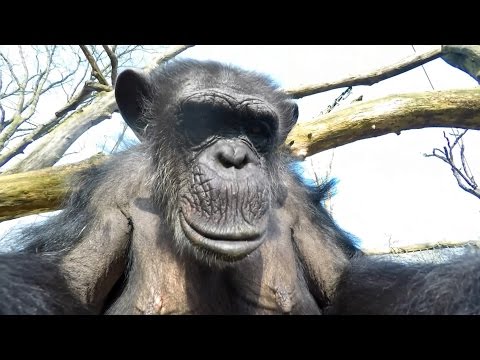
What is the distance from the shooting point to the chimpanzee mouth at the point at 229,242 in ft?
8.34

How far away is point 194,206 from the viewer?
2.73 m

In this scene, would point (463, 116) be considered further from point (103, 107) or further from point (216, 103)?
point (103, 107)

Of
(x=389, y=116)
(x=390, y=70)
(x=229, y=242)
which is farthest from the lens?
(x=390, y=70)

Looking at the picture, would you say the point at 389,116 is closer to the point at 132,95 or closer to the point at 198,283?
the point at 132,95

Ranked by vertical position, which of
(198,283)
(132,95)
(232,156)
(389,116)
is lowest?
(198,283)

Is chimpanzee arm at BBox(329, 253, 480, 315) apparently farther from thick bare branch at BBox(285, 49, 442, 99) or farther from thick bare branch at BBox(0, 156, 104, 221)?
thick bare branch at BBox(285, 49, 442, 99)

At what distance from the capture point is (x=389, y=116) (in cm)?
551

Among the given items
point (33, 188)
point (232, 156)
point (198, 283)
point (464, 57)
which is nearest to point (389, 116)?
point (464, 57)

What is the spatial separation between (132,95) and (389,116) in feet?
10.4

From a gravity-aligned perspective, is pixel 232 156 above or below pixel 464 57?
below

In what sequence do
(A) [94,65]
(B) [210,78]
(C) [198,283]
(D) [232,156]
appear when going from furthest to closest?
(A) [94,65], (B) [210,78], (C) [198,283], (D) [232,156]

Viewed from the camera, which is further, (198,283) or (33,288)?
(198,283)
